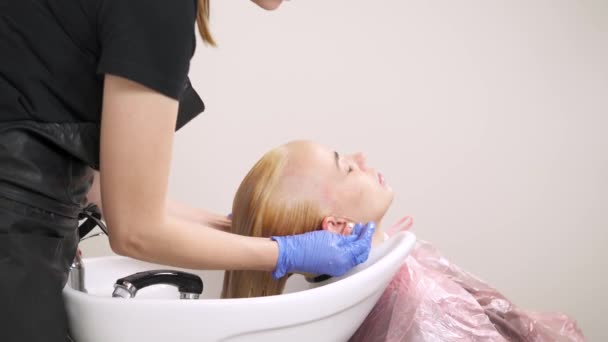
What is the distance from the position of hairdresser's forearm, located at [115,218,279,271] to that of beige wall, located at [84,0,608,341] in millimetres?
1134

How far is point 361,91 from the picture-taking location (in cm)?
227

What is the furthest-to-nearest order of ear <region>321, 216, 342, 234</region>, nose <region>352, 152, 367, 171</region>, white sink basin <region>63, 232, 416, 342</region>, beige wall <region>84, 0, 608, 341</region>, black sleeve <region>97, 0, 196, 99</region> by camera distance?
beige wall <region>84, 0, 608, 341</region> < nose <region>352, 152, 367, 171</region> < ear <region>321, 216, 342, 234</region> < white sink basin <region>63, 232, 416, 342</region> < black sleeve <region>97, 0, 196, 99</region>

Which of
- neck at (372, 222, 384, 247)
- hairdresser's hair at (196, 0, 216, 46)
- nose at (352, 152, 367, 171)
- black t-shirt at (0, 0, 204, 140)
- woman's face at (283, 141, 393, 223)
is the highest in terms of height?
hairdresser's hair at (196, 0, 216, 46)

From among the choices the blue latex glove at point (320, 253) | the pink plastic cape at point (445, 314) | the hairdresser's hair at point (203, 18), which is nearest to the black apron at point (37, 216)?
the hairdresser's hair at point (203, 18)

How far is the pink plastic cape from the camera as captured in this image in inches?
46.5

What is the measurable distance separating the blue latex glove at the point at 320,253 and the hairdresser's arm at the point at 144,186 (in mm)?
118

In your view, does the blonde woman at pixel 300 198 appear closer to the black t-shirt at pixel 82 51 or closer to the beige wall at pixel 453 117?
the black t-shirt at pixel 82 51

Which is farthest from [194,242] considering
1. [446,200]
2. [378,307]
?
[446,200]

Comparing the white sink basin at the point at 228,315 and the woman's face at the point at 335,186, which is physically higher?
the woman's face at the point at 335,186

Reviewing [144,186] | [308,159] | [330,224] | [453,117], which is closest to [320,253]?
[330,224]

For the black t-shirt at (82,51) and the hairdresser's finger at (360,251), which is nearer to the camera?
the black t-shirt at (82,51)

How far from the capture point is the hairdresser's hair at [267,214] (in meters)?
1.37

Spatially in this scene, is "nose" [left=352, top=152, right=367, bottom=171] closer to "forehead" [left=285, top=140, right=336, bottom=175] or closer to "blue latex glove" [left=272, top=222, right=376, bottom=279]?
"forehead" [left=285, top=140, right=336, bottom=175]

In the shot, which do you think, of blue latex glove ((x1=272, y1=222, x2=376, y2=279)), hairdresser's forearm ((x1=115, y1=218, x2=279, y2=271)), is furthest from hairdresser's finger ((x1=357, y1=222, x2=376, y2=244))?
hairdresser's forearm ((x1=115, y1=218, x2=279, y2=271))
